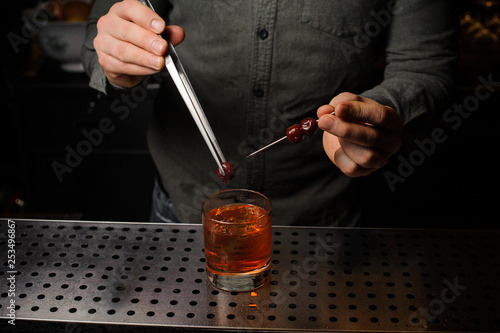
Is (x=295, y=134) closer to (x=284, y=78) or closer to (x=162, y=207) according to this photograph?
(x=284, y=78)

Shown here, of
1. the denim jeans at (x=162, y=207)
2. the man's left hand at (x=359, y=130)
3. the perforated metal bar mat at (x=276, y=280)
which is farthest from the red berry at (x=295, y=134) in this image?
the denim jeans at (x=162, y=207)

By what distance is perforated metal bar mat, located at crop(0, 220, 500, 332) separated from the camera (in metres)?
1.03

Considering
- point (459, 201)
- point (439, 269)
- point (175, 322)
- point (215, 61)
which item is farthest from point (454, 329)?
point (459, 201)

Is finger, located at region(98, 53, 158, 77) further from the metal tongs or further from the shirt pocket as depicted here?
the shirt pocket

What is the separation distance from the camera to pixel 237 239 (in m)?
1.03

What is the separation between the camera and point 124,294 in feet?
3.60

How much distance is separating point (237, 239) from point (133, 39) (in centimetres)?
48

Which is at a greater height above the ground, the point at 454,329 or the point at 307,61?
the point at 307,61

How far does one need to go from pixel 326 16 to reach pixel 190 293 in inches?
34.1

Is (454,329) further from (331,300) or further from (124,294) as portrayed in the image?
(124,294)

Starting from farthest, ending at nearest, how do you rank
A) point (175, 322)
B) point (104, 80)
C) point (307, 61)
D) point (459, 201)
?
point (459, 201) < point (307, 61) < point (104, 80) < point (175, 322)

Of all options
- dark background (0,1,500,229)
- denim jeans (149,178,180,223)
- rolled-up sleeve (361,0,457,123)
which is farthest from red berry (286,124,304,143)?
dark background (0,1,500,229)

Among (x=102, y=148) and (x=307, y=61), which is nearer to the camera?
(x=307, y=61)

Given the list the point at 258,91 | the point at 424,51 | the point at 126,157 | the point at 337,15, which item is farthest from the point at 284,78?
the point at 126,157
